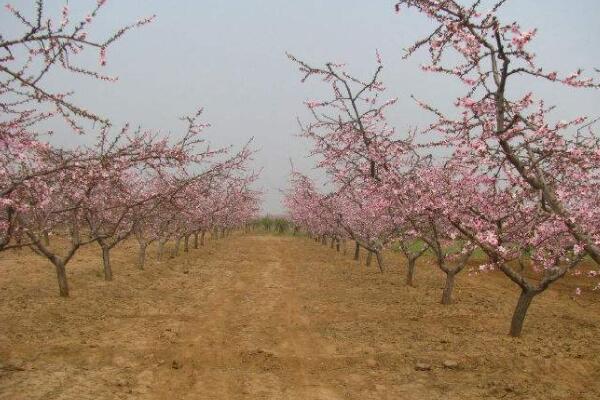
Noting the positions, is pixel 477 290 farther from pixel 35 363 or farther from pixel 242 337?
pixel 35 363

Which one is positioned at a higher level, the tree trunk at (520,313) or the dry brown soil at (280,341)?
the tree trunk at (520,313)

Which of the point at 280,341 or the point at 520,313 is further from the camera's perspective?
the point at 520,313

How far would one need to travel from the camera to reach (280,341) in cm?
1015

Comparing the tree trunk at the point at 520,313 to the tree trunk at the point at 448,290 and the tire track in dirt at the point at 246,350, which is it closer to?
the tree trunk at the point at 448,290

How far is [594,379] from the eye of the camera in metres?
8.15

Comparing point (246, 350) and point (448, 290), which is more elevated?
point (448, 290)

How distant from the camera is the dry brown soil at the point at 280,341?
7.58 m

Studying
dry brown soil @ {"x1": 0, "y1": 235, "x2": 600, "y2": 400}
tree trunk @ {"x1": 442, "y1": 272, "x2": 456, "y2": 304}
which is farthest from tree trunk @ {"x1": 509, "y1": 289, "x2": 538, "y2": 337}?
tree trunk @ {"x1": 442, "y1": 272, "x2": 456, "y2": 304}

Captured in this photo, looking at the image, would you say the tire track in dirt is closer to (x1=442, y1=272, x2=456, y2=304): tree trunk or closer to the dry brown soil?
the dry brown soil

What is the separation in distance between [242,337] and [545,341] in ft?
21.6

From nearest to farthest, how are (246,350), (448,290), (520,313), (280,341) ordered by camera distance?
1. (246,350)
2. (280,341)
3. (520,313)
4. (448,290)

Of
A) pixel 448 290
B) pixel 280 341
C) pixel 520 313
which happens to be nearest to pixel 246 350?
pixel 280 341

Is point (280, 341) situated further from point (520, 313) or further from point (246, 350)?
point (520, 313)

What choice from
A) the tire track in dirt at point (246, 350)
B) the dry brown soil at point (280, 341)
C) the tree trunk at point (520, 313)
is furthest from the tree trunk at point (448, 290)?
the tire track in dirt at point (246, 350)
